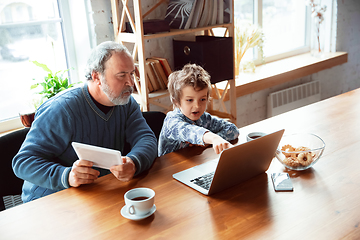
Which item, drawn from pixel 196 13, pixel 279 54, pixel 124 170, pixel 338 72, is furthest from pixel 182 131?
pixel 338 72

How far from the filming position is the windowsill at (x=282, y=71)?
3226 millimetres

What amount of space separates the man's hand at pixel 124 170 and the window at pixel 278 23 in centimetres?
251

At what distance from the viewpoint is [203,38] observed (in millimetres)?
2750

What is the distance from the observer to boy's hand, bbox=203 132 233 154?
1414mm

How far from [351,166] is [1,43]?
7.17ft

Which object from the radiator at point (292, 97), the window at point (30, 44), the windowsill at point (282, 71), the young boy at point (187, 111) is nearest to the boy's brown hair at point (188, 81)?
the young boy at point (187, 111)

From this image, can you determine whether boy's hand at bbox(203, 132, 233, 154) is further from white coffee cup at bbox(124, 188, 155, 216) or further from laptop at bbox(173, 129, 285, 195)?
white coffee cup at bbox(124, 188, 155, 216)

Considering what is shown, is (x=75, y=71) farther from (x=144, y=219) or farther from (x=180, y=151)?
(x=144, y=219)

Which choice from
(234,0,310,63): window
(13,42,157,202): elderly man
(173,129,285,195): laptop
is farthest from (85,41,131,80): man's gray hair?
(234,0,310,63): window

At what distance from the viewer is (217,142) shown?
57.2 inches

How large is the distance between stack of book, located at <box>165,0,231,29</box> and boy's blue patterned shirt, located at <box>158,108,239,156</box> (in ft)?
3.01

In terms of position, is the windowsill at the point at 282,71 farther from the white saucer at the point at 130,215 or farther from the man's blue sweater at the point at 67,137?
the white saucer at the point at 130,215

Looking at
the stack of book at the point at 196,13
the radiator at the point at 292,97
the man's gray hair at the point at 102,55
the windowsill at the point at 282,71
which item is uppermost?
the stack of book at the point at 196,13

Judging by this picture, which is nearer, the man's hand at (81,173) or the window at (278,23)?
the man's hand at (81,173)
